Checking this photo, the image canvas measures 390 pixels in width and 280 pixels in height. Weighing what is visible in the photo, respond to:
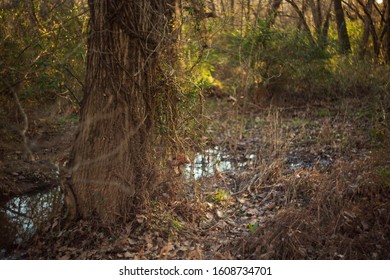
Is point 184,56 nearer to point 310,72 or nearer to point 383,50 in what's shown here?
point 310,72

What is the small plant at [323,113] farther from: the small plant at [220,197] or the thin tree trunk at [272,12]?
the small plant at [220,197]

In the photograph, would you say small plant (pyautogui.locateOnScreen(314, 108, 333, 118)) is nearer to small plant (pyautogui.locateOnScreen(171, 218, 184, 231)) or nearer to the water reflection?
the water reflection

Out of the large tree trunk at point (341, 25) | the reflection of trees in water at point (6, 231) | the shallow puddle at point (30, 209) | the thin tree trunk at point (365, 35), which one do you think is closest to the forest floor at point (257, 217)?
the shallow puddle at point (30, 209)

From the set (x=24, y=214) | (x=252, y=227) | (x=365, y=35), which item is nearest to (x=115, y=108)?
(x=252, y=227)

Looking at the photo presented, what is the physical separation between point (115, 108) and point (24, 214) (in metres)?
2.14

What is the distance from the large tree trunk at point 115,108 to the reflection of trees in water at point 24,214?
0.64 m

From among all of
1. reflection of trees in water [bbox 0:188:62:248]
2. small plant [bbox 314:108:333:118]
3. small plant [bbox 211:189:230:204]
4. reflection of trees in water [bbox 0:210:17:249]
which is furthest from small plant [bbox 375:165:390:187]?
small plant [bbox 314:108:333:118]

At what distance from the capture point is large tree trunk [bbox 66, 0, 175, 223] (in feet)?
16.2

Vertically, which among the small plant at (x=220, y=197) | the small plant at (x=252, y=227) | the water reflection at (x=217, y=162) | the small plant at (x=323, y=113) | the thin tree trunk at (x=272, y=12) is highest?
the thin tree trunk at (x=272, y=12)

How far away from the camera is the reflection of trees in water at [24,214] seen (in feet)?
18.3

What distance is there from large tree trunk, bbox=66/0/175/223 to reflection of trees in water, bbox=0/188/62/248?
25.3 inches

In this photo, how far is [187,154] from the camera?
228 inches

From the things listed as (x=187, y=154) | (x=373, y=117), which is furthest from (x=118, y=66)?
(x=373, y=117)

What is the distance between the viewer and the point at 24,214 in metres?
6.12
